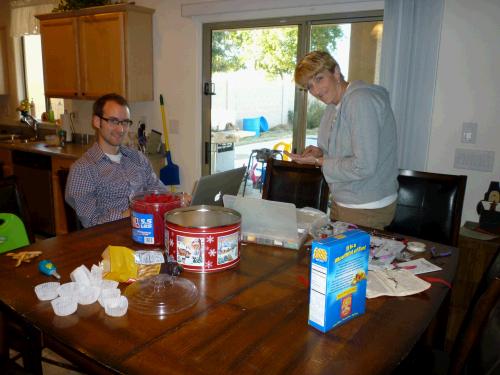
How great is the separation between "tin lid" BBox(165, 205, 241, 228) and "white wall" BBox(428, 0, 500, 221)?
1.67 m

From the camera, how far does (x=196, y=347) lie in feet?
3.06

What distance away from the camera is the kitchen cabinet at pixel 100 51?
355 cm

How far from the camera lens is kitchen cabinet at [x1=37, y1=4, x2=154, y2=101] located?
140 inches

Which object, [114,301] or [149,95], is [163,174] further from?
[114,301]

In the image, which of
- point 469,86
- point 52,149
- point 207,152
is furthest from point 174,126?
point 469,86

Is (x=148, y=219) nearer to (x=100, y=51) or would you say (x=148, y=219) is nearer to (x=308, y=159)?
(x=308, y=159)

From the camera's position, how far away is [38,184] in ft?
13.0

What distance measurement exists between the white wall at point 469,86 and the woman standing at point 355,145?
0.77m

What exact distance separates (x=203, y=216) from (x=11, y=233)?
2.65ft

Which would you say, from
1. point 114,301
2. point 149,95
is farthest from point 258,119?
point 114,301

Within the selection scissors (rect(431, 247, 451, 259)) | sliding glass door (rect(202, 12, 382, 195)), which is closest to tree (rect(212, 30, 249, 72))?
sliding glass door (rect(202, 12, 382, 195))

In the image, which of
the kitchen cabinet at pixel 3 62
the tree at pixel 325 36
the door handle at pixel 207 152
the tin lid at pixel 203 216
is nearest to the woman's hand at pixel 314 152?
the tin lid at pixel 203 216

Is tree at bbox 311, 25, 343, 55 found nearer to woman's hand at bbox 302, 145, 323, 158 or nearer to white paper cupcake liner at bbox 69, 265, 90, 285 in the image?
woman's hand at bbox 302, 145, 323, 158

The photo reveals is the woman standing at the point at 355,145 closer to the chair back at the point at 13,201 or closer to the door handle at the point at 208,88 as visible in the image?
the chair back at the point at 13,201
